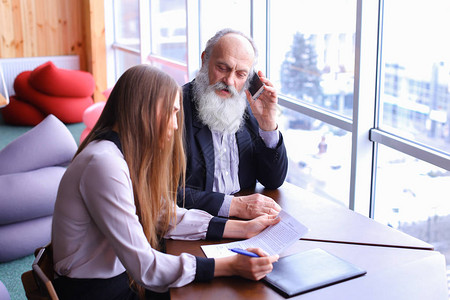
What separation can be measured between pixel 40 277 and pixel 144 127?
0.55 meters

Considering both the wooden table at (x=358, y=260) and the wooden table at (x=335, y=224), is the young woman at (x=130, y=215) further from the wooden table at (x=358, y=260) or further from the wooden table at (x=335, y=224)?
the wooden table at (x=335, y=224)

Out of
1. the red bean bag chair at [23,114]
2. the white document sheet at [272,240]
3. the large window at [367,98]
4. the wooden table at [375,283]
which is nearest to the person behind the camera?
the wooden table at [375,283]

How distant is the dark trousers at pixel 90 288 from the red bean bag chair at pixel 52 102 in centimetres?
587

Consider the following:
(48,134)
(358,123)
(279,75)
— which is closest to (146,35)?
(279,75)

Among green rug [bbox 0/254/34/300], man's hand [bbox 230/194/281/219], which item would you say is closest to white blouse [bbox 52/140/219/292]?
man's hand [bbox 230/194/281/219]

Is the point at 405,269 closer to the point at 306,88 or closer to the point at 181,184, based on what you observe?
the point at 181,184

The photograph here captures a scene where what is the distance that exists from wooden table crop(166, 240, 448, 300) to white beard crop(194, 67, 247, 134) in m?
0.81

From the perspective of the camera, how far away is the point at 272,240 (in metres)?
1.85

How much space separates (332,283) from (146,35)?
6.05 m

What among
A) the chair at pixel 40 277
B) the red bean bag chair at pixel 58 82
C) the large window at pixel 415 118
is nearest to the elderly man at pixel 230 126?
the chair at pixel 40 277

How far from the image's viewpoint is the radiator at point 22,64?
8.08 meters

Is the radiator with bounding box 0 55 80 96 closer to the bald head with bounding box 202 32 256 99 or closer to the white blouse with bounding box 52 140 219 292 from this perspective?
the bald head with bounding box 202 32 256 99

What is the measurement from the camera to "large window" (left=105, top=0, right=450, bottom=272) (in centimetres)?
268

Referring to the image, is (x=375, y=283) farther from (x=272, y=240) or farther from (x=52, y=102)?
(x=52, y=102)
